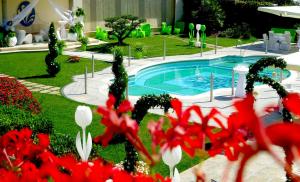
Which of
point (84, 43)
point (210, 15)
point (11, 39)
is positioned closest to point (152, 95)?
point (84, 43)

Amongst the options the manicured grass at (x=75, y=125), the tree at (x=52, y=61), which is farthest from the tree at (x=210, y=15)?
the manicured grass at (x=75, y=125)

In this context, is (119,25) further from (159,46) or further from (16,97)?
(16,97)

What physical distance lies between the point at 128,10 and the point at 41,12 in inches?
214

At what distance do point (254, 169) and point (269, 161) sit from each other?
1.88 ft

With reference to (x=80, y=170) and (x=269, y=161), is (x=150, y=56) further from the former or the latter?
(x=80, y=170)

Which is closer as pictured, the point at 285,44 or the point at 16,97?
the point at 16,97

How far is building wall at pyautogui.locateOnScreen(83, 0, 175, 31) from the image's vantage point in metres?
28.4

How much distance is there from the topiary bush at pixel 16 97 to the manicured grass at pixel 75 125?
3.73ft

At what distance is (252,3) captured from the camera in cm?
3061

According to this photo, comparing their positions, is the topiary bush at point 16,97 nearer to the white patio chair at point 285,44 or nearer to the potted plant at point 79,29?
the potted plant at point 79,29

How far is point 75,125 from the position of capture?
11.9 meters

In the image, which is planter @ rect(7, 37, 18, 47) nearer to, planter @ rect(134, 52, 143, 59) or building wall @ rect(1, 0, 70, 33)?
building wall @ rect(1, 0, 70, 33)

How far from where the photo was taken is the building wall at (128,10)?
28375mm

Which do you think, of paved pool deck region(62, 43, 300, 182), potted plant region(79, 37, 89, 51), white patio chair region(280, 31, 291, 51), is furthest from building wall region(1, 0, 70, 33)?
white patio chair region(280, 31, 291, 51)
